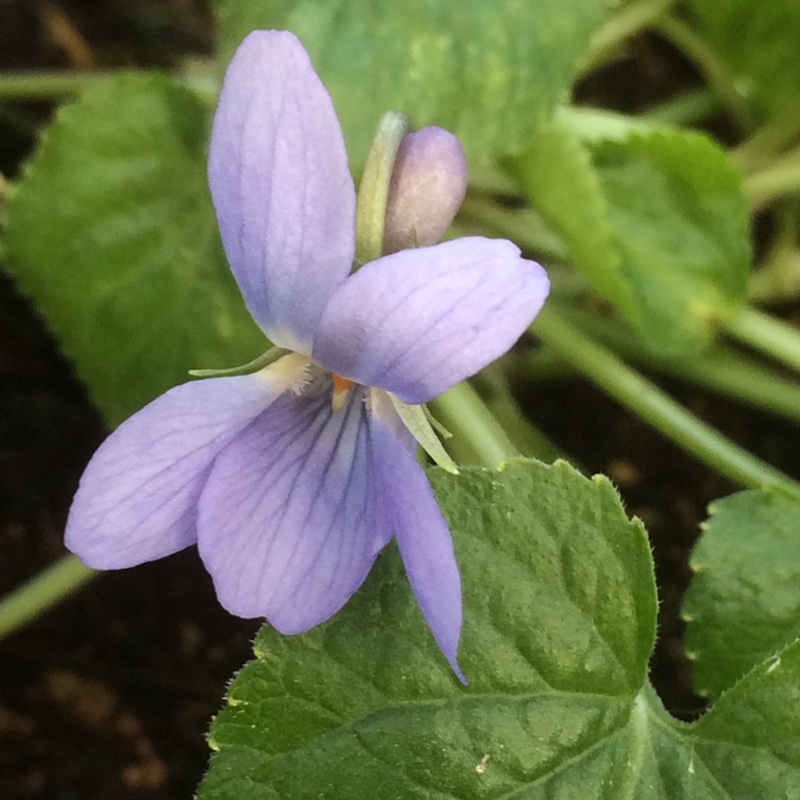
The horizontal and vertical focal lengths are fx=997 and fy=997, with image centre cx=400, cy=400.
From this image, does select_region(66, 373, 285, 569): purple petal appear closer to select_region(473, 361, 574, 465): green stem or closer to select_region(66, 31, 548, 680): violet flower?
select_region(66, 31, 548, 680): violet flower

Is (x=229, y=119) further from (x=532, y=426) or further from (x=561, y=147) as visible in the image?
(x=532, y=426)

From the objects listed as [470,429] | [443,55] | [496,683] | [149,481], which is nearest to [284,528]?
[149,481]

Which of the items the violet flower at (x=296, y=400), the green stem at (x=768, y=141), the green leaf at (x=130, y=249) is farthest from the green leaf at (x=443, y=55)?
the green stem at (x=768, y=141)

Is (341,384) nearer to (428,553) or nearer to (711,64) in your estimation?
(428,553)

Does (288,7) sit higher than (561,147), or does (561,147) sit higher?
(288,7)

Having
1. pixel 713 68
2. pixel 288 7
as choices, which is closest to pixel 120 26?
pixel 288 7
